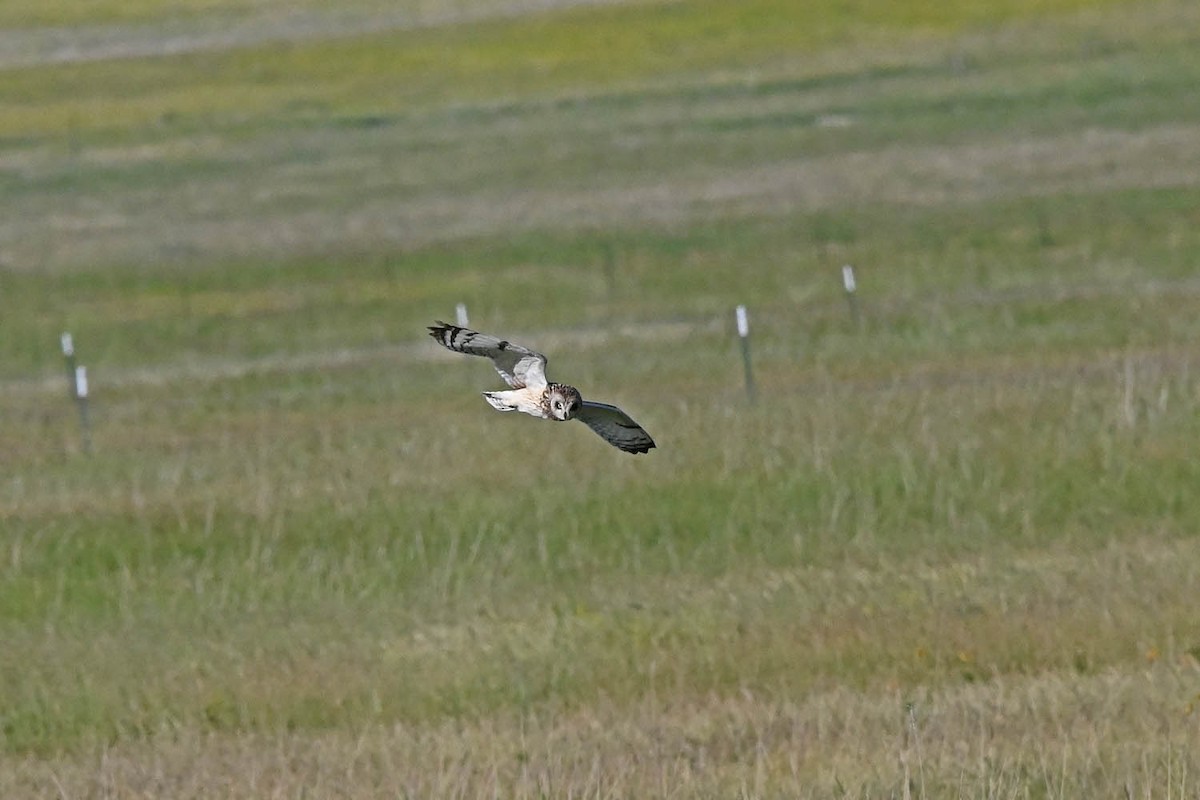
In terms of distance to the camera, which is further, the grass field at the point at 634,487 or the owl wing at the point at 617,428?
the grass field at the point at 634,487

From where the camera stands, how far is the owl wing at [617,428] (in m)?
5.98

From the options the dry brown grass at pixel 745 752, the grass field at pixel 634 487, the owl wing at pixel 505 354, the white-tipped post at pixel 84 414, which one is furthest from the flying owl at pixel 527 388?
the white-tipped post at pixel 84 414

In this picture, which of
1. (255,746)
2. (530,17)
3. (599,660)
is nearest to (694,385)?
(599,660)

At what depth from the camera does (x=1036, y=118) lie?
5519 cm

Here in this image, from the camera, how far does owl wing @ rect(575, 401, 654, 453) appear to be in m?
5.98

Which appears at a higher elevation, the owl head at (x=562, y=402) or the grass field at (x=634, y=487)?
the owl head at (x=562, y=402)

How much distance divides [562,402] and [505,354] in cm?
21

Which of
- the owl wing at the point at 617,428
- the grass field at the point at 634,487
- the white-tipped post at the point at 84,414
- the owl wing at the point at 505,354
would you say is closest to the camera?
the owl wing at the point at 505,354

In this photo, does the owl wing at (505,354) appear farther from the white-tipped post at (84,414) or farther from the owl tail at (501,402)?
the white-tipped post at (84,414)

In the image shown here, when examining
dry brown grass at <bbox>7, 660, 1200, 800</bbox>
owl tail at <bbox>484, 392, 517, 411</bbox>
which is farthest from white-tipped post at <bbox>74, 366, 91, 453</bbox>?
owl tail at <bbox>484, 392, 517, 411</bbox>

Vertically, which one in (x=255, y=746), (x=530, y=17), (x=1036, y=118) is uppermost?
(x=530, y=17)

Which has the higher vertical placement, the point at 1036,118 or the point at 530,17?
the point at 530,17

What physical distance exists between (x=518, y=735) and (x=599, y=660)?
5.72ft

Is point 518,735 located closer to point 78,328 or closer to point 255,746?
point 255,746
